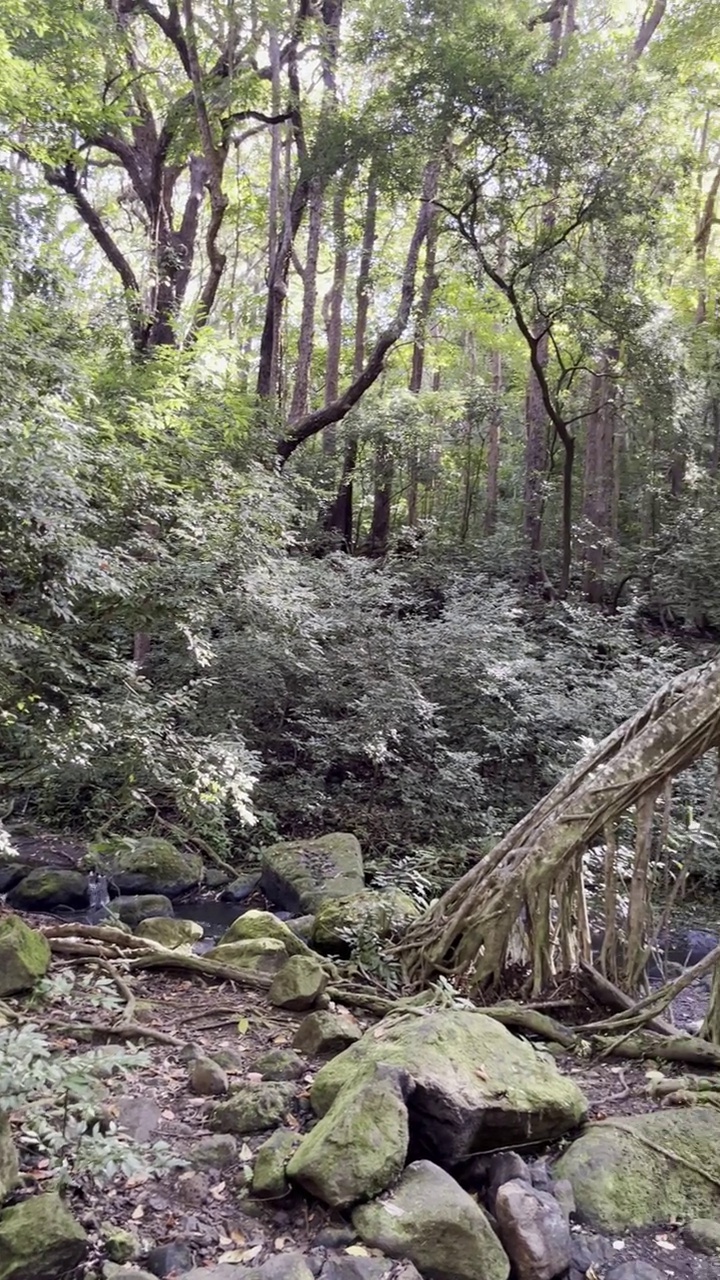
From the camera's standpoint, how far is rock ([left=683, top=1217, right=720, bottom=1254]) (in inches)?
107

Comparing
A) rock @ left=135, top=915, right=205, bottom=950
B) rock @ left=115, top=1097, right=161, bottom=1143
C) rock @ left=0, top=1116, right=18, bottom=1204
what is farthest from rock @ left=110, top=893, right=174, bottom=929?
rock @ left=0, top=1116, right=18, bottom=1204

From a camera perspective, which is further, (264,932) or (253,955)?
(264,932)

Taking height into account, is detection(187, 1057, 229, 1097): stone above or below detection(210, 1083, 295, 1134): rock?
below

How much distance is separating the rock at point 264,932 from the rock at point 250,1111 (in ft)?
6.40

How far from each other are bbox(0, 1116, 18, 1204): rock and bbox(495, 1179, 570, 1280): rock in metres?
1.49

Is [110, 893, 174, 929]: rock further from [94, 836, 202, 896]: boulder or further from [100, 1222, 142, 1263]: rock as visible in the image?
[100, 1222, 142, 1263]: rock

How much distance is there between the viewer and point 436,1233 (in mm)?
2504

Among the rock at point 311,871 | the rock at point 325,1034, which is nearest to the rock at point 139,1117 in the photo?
the rock at point 325,1034

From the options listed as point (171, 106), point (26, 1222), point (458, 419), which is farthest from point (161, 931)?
point (458, 419)

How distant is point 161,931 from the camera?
5.61 metres

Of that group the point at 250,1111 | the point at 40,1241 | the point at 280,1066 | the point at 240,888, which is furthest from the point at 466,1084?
the point at 240,888

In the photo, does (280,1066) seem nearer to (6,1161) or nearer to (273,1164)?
(273,1164)

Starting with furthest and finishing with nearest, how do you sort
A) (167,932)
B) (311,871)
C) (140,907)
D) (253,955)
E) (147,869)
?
(147,869), (311,871), (140,907), (167,932), (253,955)

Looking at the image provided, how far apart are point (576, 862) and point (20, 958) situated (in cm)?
280
